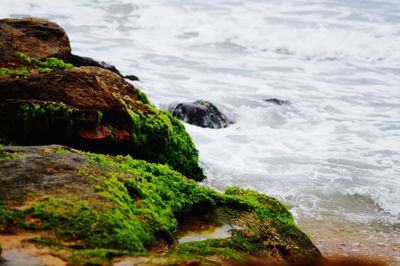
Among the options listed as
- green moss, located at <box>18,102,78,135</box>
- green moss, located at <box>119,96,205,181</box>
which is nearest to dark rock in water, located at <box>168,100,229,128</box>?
green moss, located at <box>119,96,205,181</box>

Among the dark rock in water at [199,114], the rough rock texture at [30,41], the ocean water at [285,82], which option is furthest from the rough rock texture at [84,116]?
the dark rock in water at [199,114]

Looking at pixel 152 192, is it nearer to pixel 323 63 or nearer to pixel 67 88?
pixel 67 88

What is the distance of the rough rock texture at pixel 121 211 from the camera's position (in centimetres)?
292

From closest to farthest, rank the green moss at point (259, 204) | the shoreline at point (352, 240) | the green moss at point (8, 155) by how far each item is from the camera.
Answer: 1. the green moss at point (8, 155)
2. the green moss at point (259, 204)
3. the shoreline at point (352, 240)

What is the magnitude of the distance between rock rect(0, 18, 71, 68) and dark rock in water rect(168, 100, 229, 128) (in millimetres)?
3421

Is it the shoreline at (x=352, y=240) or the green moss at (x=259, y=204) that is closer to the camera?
the green moss at (x=259, y=204)

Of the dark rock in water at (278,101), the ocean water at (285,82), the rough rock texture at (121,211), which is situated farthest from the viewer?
the dark rock in water at (278,101)

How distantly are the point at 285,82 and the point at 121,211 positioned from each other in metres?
12.6

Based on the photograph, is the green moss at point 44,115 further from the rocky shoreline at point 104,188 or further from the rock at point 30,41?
the rock at point 30,41

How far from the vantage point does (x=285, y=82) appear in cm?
1539

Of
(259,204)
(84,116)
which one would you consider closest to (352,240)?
(259,204)

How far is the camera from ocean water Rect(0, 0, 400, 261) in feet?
24.5

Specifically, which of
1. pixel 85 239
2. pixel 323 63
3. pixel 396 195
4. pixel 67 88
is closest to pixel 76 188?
pixel 85 239

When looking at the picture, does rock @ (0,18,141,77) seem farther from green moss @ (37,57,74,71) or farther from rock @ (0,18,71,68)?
green moss @ (37,57,74,71)
